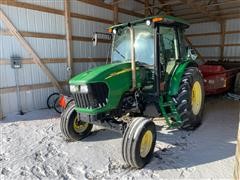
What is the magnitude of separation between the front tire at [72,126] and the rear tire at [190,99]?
1695mm

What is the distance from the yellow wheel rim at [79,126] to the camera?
4135mm

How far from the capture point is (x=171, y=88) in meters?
4.27

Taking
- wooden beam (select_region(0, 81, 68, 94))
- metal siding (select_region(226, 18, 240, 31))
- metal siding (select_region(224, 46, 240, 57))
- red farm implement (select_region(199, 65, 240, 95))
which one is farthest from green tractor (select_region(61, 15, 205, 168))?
metal siding (select_region(226, 18, 240, 31))

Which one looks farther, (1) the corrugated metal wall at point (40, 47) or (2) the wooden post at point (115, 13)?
(2) the wooden post at point (115, 13)

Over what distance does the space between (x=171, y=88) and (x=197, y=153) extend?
1176 mm

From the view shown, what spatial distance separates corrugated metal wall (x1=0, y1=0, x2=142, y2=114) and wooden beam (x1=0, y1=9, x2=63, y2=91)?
0.31 ft

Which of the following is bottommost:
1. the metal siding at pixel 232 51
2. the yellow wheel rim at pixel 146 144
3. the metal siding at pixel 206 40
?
the yellow wheel rim at pixel 146 144

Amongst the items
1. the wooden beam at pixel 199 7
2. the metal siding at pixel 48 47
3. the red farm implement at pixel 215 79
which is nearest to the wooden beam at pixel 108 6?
the metal siding at pixel 48 47

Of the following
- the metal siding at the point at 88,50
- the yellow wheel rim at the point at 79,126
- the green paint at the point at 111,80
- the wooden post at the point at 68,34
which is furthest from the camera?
the metal siding at the point at 88,50

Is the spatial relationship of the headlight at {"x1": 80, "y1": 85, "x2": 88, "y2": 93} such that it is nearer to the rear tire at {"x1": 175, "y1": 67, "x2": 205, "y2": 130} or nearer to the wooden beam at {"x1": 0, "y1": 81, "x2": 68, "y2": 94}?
the rear tire at {"x1": 175, "y1": 67, "x2": 205, "y2": 130}

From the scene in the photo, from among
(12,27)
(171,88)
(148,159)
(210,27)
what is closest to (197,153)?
(148,159)

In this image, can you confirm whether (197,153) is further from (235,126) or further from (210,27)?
(210,27)

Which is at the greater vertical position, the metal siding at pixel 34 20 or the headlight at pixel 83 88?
the metal siding at pixel 34 20

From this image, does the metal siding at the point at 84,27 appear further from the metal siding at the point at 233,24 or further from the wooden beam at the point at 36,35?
the metal siding at the point at 233,24
